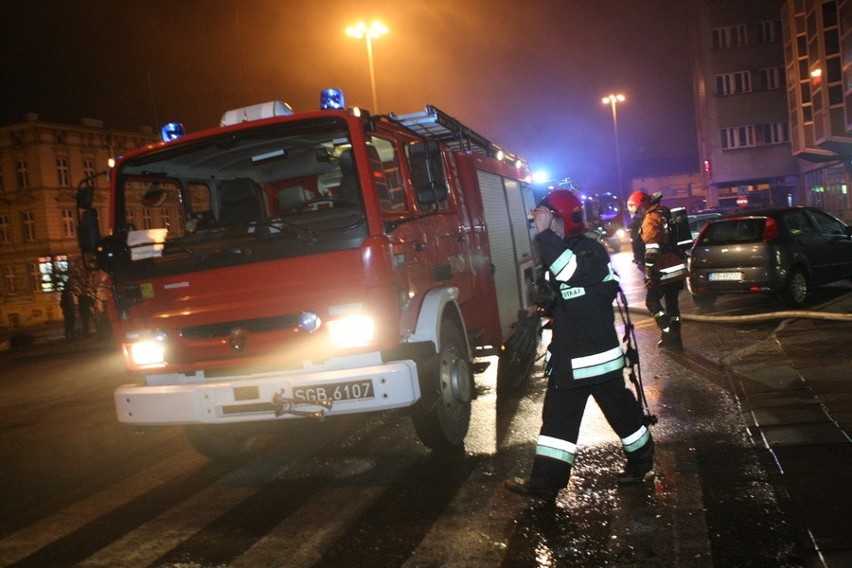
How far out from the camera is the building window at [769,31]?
1764 inches

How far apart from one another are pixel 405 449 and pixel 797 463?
2764 millimetres

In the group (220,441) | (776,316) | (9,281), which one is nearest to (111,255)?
(220,441)

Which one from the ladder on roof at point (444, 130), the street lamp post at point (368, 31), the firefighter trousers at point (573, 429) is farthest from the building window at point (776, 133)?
the firefighter trousers at point (573, 429)

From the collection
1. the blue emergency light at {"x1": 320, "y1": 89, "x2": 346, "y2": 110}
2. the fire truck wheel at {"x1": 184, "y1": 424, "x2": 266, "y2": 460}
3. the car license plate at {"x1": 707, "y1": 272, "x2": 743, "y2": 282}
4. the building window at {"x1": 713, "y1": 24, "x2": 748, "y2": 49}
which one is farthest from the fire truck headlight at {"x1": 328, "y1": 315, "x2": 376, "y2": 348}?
the building window at {"x1": 713, "y1": 24, "x2": 748, "y2": 49}

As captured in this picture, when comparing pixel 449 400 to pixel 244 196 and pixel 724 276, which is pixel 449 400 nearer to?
pixel 244 196

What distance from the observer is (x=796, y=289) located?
424 inches

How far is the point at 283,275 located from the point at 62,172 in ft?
160

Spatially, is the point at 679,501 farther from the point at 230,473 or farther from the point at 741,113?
the point at 741,113

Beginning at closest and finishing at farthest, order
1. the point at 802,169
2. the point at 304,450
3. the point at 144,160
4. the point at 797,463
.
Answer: the point at 797,463
the point at 144,160
the point at 304,450
the point at 802,169

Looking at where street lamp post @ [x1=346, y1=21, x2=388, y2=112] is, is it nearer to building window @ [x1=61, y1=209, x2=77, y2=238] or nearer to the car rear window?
the car rear window

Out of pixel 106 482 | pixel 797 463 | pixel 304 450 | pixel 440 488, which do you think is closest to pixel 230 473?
pixel 304 450

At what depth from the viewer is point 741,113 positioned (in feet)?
151

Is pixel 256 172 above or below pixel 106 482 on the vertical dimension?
above

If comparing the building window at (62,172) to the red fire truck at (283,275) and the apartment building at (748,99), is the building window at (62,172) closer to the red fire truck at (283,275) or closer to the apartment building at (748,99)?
the apartment building at (748,99)
